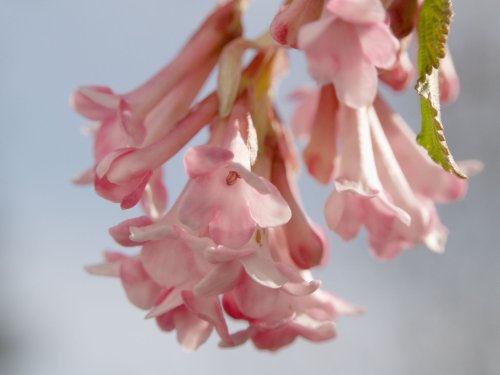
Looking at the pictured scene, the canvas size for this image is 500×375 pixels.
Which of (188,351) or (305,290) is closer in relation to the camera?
(305,290)

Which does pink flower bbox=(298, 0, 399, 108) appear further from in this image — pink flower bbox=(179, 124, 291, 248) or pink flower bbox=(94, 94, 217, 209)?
pink flower bbox=(94, 94, 217, 209)

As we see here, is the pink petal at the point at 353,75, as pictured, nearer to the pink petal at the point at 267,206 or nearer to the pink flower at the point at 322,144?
the pink petal at the point at 267,206

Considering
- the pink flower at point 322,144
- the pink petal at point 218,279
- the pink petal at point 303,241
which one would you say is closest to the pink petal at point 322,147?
the pink flower at point 322,144

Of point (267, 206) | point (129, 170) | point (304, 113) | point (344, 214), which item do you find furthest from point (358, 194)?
point (304, 113)

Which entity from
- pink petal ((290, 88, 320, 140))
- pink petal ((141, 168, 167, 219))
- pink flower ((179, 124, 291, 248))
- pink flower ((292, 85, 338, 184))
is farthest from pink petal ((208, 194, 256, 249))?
pink petal ((290, 88, 320, 140))

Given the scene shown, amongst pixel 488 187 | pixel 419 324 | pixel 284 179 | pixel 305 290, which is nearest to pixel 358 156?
pixel 284 179

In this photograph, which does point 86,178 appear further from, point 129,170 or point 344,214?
point 344,214

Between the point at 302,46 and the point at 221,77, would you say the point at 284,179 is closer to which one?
the point at 221,77
